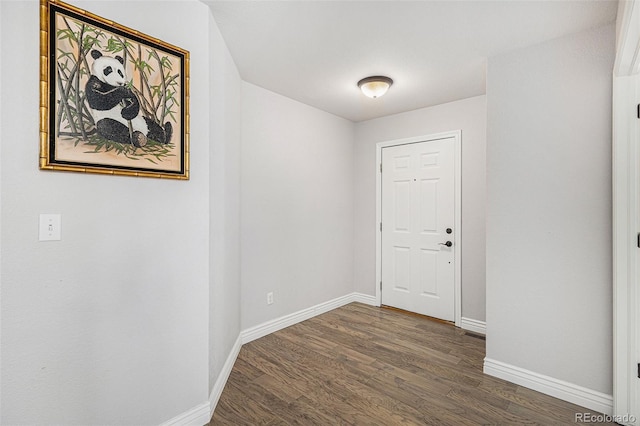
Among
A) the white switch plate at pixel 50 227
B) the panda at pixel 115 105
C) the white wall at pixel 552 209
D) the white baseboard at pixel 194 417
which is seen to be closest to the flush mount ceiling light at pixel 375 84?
the white wall at pixel 552 209

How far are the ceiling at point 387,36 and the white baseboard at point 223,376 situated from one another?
2359mm

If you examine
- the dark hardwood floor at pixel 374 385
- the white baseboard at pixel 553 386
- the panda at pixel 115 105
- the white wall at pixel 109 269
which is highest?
the panda at pixel 115 105

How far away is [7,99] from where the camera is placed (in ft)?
4.04

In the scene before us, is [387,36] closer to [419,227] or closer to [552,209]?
[552,209]

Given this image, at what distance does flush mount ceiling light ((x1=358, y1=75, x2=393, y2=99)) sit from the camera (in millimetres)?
2777

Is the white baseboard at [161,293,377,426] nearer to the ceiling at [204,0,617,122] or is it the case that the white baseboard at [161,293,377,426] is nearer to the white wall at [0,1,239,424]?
the white wall at [0,1,239,424]

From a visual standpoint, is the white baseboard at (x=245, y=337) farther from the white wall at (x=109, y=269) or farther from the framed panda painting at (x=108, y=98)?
the framed panda painting at (x=108, y=98)

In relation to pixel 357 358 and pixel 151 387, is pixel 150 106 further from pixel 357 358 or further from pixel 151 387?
pixel 357 358

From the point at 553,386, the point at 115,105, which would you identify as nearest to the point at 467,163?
the point at 553,386

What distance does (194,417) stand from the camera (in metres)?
1.79

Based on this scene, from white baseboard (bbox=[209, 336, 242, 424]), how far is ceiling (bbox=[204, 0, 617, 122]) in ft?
7.74

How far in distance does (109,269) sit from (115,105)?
2.59ft

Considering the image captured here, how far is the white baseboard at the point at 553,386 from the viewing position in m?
1.95

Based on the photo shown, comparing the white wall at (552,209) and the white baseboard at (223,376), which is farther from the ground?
the white wall at (552,209)
